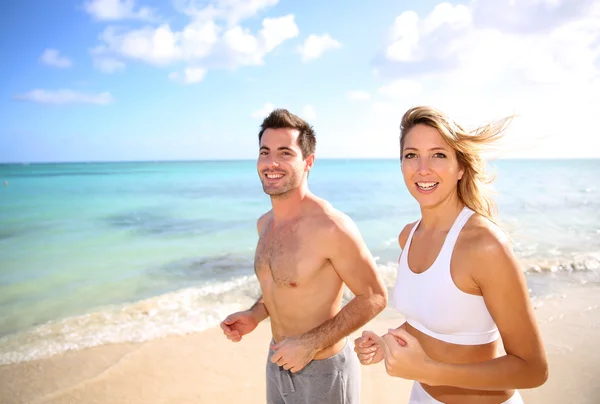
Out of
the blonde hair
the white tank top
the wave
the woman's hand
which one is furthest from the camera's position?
the wave

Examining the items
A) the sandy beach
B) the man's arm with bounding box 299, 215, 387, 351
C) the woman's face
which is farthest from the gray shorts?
the sandy beach

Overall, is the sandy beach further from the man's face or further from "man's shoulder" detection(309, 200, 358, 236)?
the man's face

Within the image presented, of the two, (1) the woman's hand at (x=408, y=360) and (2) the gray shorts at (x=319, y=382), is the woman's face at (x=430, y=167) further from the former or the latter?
(2) the gray shorts at (x=319, y=382)

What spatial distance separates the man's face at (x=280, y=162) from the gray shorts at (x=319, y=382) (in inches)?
48.2

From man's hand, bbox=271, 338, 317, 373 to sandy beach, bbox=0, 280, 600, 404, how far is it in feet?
8.23

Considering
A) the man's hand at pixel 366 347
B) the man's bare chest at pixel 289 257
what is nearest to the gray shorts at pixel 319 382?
the man's bare chest at pixel 289 257

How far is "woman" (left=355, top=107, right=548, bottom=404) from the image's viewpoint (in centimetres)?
174

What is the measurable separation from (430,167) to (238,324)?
188cm

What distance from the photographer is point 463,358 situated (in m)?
2.00

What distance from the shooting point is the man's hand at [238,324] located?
10.3 ft

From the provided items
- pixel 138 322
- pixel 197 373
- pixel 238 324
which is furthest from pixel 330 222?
pixel 138 322

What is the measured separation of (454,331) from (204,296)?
7061 millimetres

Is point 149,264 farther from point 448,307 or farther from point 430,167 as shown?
point 448,307

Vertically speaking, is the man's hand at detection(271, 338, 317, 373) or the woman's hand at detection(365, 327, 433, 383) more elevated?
the woman's hand at detection(365, 327, 433, 383)
